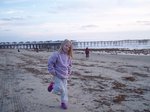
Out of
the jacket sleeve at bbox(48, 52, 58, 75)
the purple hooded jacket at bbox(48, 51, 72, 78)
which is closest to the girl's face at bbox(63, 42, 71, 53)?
the purple hooded jacket at bbox(48, 51, 72, 78)

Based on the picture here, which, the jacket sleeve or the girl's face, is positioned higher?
the girl's face

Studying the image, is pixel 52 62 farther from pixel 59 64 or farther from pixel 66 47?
pixel 66 47

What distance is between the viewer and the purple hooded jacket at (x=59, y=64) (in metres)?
6.97

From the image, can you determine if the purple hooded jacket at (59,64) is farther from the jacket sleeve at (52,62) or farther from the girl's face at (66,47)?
the girl's face at (66,47)

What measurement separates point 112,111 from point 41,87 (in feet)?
13.2

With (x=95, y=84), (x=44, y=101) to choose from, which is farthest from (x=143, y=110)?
(x=95, y=84)

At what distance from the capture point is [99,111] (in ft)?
23.3

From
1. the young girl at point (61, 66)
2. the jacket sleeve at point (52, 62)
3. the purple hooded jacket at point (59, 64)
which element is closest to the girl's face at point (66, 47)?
the young girl at point (61, 66)

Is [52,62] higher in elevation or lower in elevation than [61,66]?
higher

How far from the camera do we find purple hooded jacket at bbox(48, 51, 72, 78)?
6969 millimetres

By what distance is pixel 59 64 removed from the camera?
7.06 meters

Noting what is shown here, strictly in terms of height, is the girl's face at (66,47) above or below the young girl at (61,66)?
above

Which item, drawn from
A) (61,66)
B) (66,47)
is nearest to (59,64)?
(61,66)

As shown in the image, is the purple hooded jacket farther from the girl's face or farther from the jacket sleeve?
the girl's face
